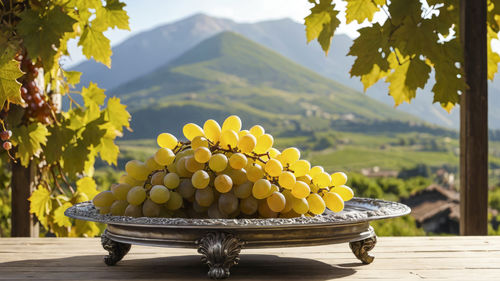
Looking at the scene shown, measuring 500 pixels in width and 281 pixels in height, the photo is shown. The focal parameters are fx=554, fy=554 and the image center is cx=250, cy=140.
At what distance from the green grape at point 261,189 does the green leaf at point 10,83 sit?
0.60 metres

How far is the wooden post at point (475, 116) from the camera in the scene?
189 cm

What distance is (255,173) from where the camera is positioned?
1074 mm

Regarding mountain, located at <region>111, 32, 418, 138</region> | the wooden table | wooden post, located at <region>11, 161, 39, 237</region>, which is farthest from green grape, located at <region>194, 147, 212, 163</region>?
mountain, located at <region>111, 32, 418, 138</region>

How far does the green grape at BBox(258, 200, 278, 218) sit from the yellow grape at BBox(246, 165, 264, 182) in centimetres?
5

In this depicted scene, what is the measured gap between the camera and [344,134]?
4803cm

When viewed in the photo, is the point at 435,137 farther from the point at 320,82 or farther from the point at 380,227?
the point at 380,227

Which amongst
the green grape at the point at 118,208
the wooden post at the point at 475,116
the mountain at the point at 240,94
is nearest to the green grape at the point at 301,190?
the green grape at the point at 118,208

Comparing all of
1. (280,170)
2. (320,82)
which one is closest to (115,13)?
(280,170)

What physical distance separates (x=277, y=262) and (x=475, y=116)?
1.07 m

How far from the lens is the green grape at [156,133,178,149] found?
1244 millimetres

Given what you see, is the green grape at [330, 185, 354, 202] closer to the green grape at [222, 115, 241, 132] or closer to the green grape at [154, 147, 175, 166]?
the green grape at [222, 115, 241, 132]

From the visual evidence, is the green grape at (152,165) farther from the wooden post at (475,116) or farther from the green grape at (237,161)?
the wooden post at (475,116)

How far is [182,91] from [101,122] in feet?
215

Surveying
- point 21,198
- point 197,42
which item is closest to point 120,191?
point 21,198
